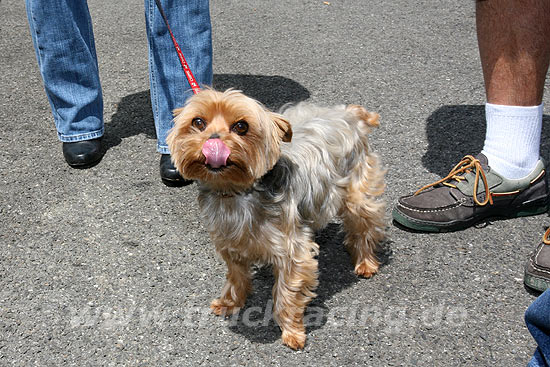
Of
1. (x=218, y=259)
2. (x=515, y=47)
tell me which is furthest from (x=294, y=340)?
(x=515, y=47)

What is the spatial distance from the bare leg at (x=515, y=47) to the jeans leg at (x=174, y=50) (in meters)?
1.67

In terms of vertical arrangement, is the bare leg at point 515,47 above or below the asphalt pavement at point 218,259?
above

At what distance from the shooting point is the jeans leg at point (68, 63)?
3.94 metres

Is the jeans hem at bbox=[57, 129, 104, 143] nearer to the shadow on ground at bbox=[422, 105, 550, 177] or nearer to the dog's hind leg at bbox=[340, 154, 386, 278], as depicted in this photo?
the dog's hind leg at bbox=[340, 154, 386, 278]

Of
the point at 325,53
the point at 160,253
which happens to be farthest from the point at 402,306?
the point at 325,53

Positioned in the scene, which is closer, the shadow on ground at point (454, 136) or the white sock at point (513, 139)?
the white sock at point (513, 139)

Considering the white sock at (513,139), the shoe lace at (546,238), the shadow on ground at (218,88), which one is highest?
the white sock at (513,139)

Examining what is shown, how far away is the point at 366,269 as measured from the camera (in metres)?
3.25

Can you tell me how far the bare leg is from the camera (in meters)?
3.30

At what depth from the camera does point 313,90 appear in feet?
17.0

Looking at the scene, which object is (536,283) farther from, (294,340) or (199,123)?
(199,123)

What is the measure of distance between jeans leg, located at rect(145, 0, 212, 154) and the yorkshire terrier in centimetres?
85

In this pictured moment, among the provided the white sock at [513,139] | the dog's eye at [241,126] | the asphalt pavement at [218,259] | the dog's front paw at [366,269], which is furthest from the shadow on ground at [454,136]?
the dog's eye at [241,126]

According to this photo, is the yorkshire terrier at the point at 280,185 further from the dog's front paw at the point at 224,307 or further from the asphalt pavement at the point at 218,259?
the asphalt pavement at the point at 218,259
